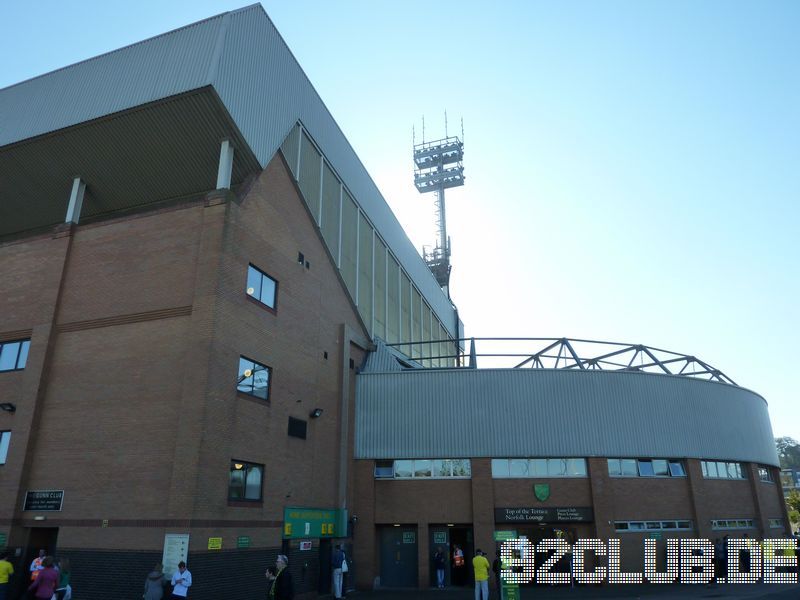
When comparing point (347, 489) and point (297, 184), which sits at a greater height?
point (297, 184)

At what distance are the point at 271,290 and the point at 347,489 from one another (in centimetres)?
959

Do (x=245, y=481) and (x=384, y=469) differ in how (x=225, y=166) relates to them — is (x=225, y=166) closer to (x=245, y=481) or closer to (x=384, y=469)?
(x=245, y=481)

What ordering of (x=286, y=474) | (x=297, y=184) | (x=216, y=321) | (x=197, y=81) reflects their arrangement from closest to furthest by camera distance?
(x=216, y=321) → (x=197, y=81) → (x=286, y=474) → (x=297, y=184)

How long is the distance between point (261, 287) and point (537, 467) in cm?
1434

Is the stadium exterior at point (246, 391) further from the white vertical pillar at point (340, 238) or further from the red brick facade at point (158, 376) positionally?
the white vertical pillar at point (340, 238)

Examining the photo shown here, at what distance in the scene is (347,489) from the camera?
26344 millimetres

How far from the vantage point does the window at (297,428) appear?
22750 mm

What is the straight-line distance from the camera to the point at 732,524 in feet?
94.8

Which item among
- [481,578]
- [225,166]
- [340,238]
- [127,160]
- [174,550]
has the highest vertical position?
[340,238]

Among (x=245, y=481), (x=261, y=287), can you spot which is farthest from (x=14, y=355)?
(x=245, y=481)

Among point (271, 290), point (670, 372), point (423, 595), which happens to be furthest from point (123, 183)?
point (670, 372)

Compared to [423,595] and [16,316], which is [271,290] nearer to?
[16,316]

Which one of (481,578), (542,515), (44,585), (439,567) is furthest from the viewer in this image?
(542,515)

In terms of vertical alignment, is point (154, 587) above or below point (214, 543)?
below
